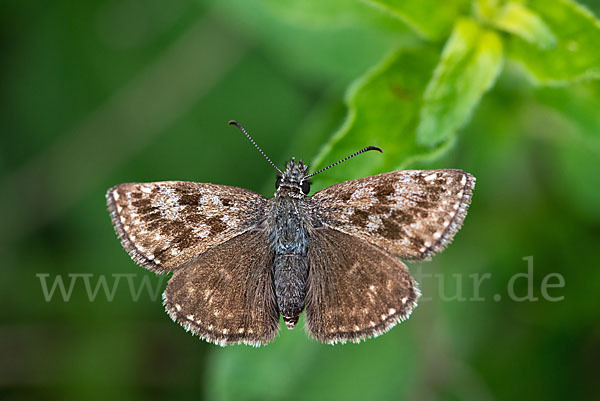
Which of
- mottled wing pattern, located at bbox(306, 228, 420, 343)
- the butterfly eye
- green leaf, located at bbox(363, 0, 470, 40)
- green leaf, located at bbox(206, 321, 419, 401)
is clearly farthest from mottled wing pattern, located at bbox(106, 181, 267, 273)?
green leaf, located at bbox(206, 321, 419, 401)

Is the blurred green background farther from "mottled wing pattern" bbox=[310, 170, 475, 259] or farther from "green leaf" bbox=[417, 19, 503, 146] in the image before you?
"mottled wing pattern" bbox=[310, 170, 475, 259]

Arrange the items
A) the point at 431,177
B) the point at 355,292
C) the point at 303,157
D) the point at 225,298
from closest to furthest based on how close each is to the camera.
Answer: the point at 431,177
the point at 355,292
the point at 225,298
the point at 303,157

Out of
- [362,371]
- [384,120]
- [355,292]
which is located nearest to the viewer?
[355,292]

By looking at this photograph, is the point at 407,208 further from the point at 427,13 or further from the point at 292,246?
the point at 427,13

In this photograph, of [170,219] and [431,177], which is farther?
[170,219]

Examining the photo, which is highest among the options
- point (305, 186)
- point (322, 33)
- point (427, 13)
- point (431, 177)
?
point (322, 33)

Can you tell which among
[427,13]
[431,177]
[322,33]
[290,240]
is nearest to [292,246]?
[290,240]
